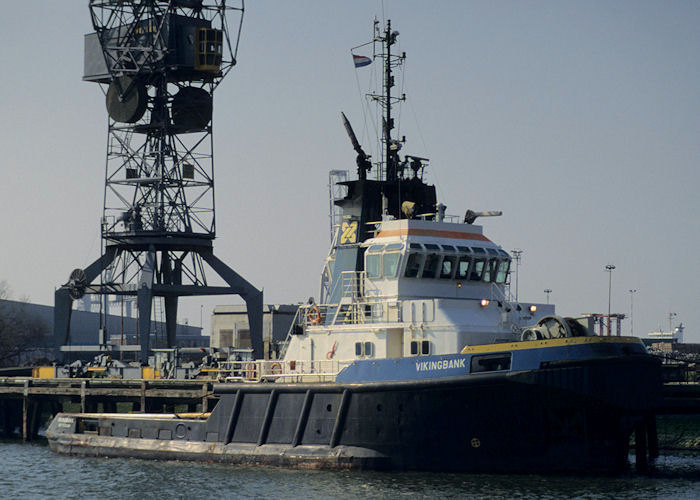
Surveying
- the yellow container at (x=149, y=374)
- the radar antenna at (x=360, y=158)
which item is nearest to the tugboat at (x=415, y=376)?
the radar antenna at (x=360, y=158)

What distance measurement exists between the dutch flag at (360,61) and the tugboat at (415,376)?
0.91 meters

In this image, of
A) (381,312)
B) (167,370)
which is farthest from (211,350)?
(381,312)

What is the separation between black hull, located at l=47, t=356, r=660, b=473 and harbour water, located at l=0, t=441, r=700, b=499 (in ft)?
1.30

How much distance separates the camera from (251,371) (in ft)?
108

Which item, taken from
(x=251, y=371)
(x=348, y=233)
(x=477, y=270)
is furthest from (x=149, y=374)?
(x=477, y=270)

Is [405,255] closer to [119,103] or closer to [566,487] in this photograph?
[566,487]

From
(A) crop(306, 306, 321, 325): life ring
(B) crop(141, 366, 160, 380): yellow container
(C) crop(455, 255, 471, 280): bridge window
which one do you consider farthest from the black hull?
(B) crop(141, 366, 160, 380): yellow container

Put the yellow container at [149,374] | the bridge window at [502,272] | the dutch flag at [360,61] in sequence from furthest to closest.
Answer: the yellow container at [149,374], the dutch flag at [360,61], the bridge window at [502,272]

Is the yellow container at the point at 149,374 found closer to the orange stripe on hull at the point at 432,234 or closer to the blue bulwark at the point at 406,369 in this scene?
the orange stripe on hull at the point at 432,234

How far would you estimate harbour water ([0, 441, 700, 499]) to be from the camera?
26906 mm

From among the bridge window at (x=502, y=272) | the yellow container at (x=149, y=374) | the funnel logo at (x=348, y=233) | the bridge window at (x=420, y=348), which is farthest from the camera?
the yellow container at (x=149, y=374)

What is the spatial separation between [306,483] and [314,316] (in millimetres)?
6003

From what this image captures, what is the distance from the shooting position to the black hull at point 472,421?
1071 inches

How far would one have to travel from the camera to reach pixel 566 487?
27.2 meters
